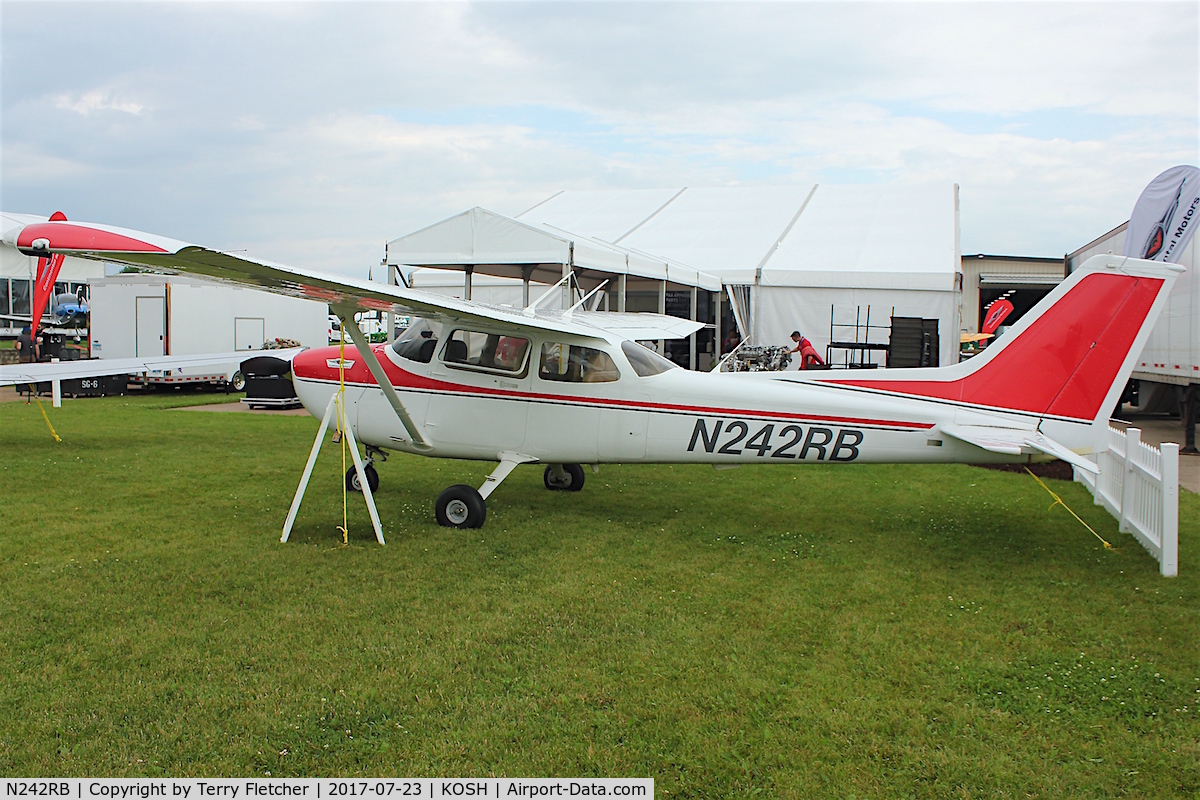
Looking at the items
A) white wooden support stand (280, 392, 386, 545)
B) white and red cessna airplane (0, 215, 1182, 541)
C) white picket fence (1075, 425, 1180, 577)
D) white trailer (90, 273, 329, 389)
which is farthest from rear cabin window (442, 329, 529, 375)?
white trailer (90, 273, 329, 389)

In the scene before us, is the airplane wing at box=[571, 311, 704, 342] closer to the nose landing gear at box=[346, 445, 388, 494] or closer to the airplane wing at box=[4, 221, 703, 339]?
the airplane wing at box=[4, 221, 703, 339]

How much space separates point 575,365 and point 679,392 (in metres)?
1.02

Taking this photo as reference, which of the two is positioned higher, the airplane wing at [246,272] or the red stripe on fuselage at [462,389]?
the airplane wing at [246,272]

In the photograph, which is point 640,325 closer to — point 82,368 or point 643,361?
point 643,361

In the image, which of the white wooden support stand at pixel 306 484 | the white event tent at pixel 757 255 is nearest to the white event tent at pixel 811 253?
the white event tent at pixel 757 255

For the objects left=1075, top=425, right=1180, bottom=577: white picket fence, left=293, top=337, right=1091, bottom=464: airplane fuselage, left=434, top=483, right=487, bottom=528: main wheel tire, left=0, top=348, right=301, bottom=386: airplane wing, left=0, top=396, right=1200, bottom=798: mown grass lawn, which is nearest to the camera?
left=0, top=396, right=1200, bottom=798: mown grass lawn

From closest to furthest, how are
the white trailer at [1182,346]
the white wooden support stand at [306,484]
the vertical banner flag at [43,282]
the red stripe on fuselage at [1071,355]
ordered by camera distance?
1. the red stripe on fuselage at [1071,355]
2. the white wooden support stand at [306,484]
3. the white trailer at [1182,346]
4. the vertical banner flag at [43,282]

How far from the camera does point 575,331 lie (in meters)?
7.85

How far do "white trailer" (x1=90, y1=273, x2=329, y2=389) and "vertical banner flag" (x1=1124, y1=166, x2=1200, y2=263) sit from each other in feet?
63.1

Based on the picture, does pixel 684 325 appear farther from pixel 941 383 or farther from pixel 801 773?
pixel 801 773

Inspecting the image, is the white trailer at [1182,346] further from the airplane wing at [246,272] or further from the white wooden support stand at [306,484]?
the white wooden support stand at [306,484]

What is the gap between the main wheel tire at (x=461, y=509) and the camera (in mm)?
7812

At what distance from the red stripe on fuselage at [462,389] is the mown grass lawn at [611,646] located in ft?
3.70

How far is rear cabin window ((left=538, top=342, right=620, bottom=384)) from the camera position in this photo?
7.96 m
